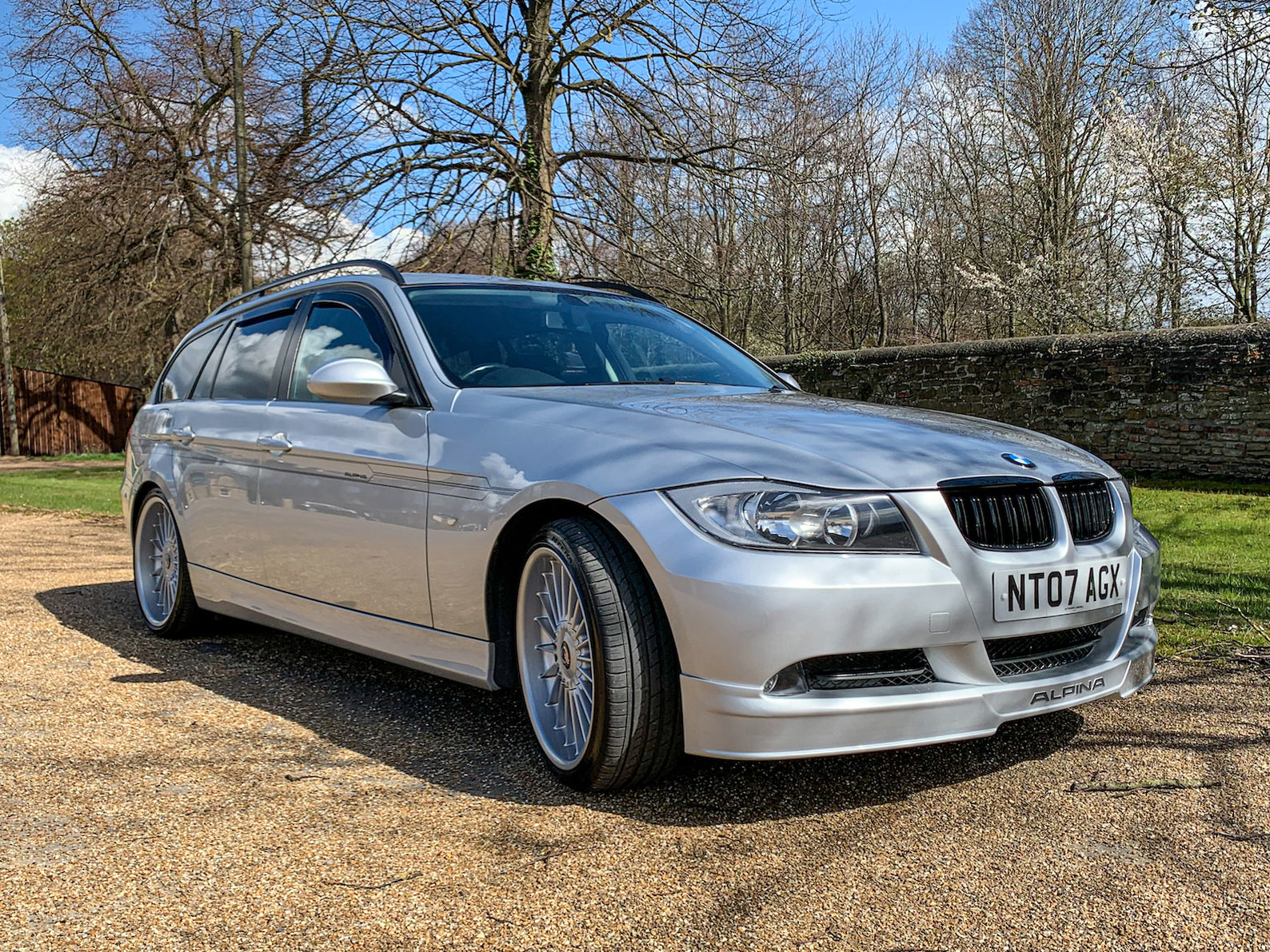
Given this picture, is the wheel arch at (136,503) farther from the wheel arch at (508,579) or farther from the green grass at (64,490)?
the green grass at (64,490)

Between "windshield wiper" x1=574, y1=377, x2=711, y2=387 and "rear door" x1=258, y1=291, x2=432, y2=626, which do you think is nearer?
"rear door" x1=258, y1=291, x2=432, y2=626

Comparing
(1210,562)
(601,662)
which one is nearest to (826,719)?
(601,662)

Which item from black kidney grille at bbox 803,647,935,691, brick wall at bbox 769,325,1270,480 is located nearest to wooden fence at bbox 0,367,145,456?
brick wall at bbox 769,325,1270,480

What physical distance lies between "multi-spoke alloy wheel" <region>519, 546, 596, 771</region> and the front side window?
128cm

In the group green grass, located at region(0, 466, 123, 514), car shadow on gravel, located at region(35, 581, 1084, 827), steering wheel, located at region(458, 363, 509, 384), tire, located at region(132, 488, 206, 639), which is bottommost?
green grass, located at region(0, 466, 123, 514)

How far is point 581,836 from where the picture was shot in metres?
2.97

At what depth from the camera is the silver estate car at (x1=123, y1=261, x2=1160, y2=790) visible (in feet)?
9.47

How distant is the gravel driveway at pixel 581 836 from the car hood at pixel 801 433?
0.95 metres

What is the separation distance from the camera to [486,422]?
365 cm

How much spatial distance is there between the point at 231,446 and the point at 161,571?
50.4 inches

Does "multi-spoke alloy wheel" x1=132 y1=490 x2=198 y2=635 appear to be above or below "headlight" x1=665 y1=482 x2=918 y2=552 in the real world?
below

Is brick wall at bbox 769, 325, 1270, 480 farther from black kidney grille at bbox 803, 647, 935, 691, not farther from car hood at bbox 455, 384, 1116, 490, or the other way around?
black kidney grille at bbox 803, 647, 935, 691

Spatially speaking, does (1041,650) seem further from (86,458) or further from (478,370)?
(86,458)

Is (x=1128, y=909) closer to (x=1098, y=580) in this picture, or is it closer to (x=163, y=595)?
(x=1098, y=580)
